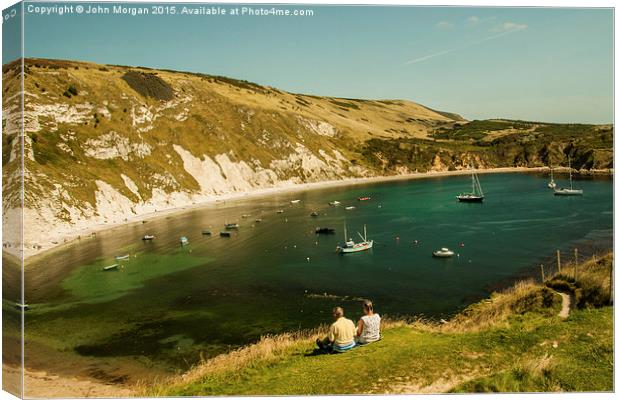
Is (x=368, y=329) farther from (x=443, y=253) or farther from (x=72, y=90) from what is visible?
(x=72, y=90)

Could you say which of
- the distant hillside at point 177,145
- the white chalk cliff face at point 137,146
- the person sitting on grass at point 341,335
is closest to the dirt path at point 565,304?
the person sitting on grass at point 341,335

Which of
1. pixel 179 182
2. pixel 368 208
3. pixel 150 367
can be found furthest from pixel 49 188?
pixel 368 208

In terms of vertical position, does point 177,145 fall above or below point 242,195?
above

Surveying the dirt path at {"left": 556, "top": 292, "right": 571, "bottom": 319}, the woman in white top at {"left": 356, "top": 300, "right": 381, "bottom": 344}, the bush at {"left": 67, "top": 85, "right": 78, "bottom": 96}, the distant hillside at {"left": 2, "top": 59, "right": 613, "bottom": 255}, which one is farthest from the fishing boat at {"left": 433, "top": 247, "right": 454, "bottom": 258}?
the bush at {"left": 67, "top": 85, "right": 78, "bottom": 96}

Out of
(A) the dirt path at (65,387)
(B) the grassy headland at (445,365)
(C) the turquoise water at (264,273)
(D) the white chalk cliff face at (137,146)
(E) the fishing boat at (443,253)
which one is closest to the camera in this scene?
(B) the grassy headland at (445,365)

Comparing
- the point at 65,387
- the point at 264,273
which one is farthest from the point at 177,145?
the point at 65,387

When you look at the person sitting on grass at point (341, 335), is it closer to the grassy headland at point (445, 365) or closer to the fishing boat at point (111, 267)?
the grassy headland at point (445, 365)

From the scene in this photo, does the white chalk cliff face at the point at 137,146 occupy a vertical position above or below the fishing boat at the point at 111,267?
above

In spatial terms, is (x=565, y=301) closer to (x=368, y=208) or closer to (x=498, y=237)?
(x=498, y=237)
